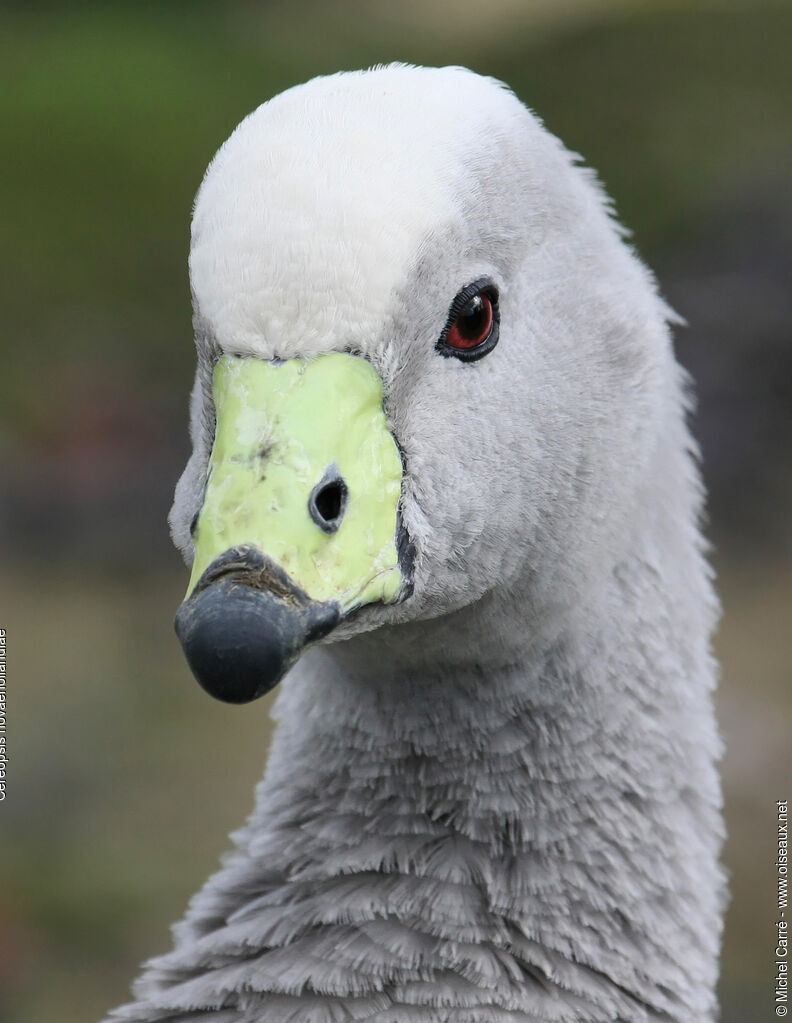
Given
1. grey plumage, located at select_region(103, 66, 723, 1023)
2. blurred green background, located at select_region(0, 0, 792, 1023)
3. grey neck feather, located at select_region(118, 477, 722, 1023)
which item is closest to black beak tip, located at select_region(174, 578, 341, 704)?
grey plumage, located at select_region(103, 66, 723, 1023)

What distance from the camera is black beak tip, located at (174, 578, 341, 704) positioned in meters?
2.11

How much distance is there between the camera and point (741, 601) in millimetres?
9281

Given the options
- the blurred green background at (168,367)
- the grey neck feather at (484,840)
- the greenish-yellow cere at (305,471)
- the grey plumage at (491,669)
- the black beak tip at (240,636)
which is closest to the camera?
the black beak tip at (240,636)

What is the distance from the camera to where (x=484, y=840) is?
2998 mm

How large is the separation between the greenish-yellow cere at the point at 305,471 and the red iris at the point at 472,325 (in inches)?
10.2

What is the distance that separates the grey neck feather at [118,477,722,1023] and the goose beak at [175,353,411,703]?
0.51 m

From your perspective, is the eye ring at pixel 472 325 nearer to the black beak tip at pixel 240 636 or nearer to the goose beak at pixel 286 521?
the goose beak at pixel 286 521

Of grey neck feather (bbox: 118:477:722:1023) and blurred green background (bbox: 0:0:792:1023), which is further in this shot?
blurred green background (bbox: 0:0:792:1023)

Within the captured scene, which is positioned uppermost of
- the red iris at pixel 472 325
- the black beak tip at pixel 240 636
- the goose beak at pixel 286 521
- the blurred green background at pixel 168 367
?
the blurred green background at pixel 168 367

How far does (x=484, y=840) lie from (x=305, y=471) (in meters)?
1.13

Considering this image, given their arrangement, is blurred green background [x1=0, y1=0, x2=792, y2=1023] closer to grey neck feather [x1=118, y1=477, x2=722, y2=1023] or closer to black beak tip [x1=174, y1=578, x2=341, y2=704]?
grey neck feather [x1=118, y1=477, x2=722, y2=1023]

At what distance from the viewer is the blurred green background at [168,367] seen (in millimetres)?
7742

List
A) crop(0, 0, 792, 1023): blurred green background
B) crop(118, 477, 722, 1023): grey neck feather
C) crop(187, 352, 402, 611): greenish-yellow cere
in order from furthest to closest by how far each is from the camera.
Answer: crop(0, 0, 792, 1023): blurred green background → crop(118, 477, 722, 1023): grey neck feather → crop(187, 352, 402, 611): greenish-yellow cere

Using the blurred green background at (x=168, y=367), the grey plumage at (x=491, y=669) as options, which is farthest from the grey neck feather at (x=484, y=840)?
the blurred green background at (x=168, y=367)
